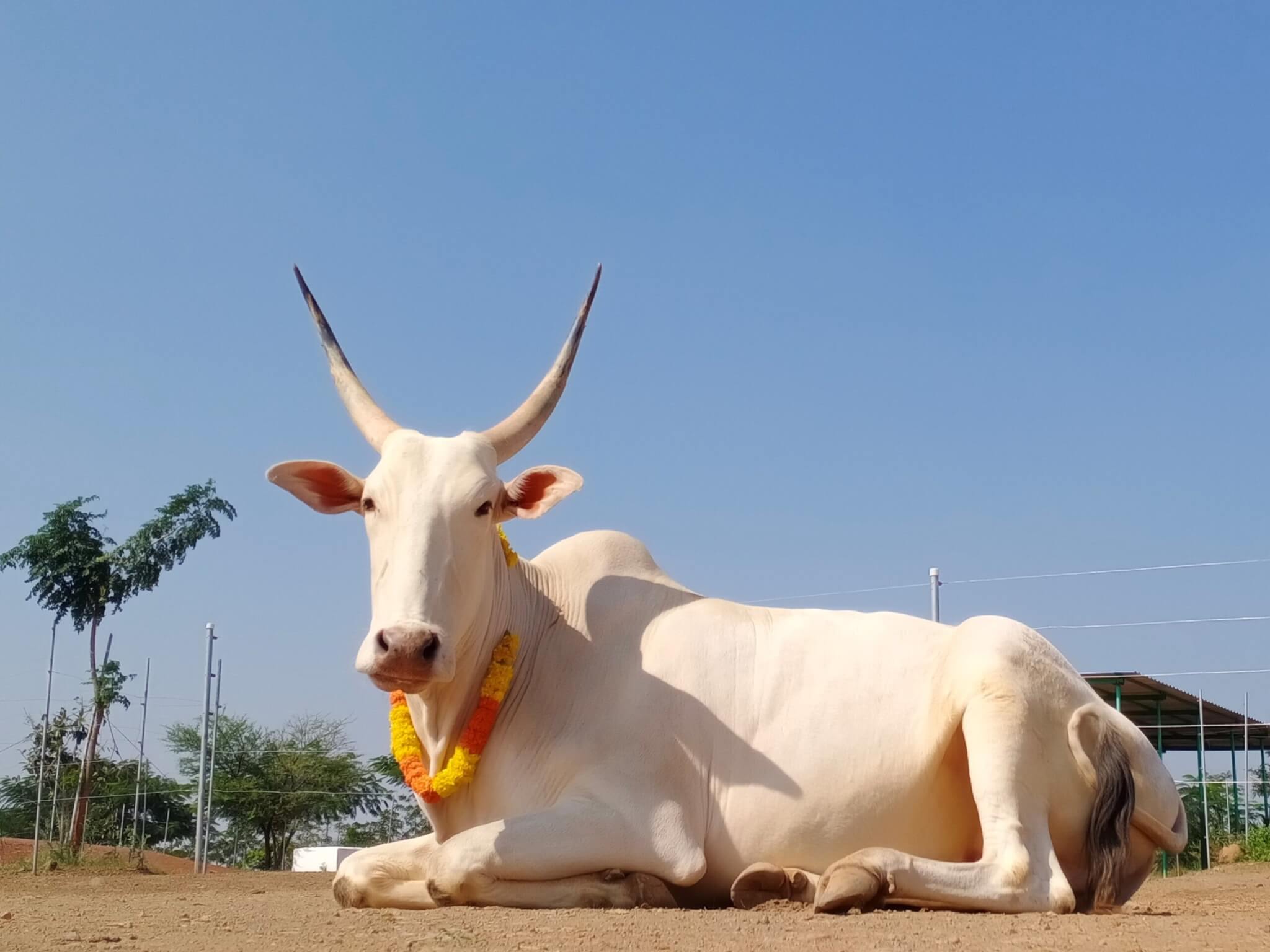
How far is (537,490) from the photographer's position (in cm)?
615

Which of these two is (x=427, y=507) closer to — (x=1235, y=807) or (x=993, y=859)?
(x=993, y=859)

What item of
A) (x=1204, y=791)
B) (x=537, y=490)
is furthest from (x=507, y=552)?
(x=1204, y=791)

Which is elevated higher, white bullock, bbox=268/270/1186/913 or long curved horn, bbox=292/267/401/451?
long curved horn, bbox=292/267/401/451

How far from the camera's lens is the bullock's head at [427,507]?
4961 mm

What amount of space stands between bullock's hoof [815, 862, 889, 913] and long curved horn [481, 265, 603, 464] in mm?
2323

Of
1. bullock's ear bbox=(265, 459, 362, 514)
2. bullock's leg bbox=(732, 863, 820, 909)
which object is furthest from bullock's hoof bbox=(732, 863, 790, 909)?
bullock's ear bbox=(265, 459, 362, 514)

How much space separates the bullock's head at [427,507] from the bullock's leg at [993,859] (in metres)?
1.67

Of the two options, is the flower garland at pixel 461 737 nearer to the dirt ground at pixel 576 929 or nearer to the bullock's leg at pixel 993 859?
the dirt ground at pixel 576 929

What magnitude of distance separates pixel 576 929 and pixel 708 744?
1.68m

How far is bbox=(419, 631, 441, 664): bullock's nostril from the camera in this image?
4914 mm

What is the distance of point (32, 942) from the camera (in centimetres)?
400

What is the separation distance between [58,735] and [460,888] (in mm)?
15913

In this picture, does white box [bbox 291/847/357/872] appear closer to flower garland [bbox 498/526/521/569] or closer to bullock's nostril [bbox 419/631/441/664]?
flower garland [bbox 498/526/521/569]

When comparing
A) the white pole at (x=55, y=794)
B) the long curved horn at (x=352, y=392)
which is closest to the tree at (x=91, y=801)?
the white pole at (x=55, y=794)
